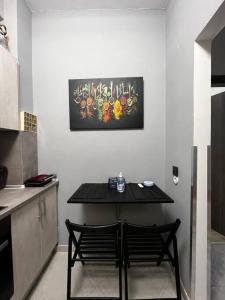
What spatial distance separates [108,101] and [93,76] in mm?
354

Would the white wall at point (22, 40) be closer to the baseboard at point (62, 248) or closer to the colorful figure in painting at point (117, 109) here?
the colorful figure in painting at point (117, 109)

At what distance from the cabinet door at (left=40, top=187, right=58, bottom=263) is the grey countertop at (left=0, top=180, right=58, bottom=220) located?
0.10 meters

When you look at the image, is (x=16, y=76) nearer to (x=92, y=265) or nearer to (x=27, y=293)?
(x=27, y=293)

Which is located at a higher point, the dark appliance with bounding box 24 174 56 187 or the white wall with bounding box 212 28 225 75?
the white wall with bounding box 212 28 225 75

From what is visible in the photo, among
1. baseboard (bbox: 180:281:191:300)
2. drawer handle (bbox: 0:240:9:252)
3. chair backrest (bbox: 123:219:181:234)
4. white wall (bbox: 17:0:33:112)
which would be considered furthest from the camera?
white wall (bbox: 17:0:33:112)

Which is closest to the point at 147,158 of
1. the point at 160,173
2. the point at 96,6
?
the point at 160,173

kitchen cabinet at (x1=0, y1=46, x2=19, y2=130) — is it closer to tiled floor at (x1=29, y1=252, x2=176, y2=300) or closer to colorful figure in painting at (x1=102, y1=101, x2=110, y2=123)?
colorful figure in painting at (x1=102, y1=101, x2=110, y2=123)

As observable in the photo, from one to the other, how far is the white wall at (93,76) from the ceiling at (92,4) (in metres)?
0.06

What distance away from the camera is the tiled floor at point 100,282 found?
5.15 feet

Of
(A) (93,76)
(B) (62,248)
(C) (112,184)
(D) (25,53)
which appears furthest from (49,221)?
(D) (25,53)

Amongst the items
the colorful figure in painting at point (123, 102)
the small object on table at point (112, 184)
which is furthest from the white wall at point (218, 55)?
the small object on table at point (112, 184)

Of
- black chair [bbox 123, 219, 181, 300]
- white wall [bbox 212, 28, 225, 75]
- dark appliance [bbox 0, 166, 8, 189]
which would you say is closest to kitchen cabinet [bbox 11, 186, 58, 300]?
dark appliance [bbox 0, 166, 8, 189]

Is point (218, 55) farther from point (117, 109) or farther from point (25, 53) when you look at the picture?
point (25, 53)

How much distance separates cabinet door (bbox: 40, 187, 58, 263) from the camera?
1772 millimetres
